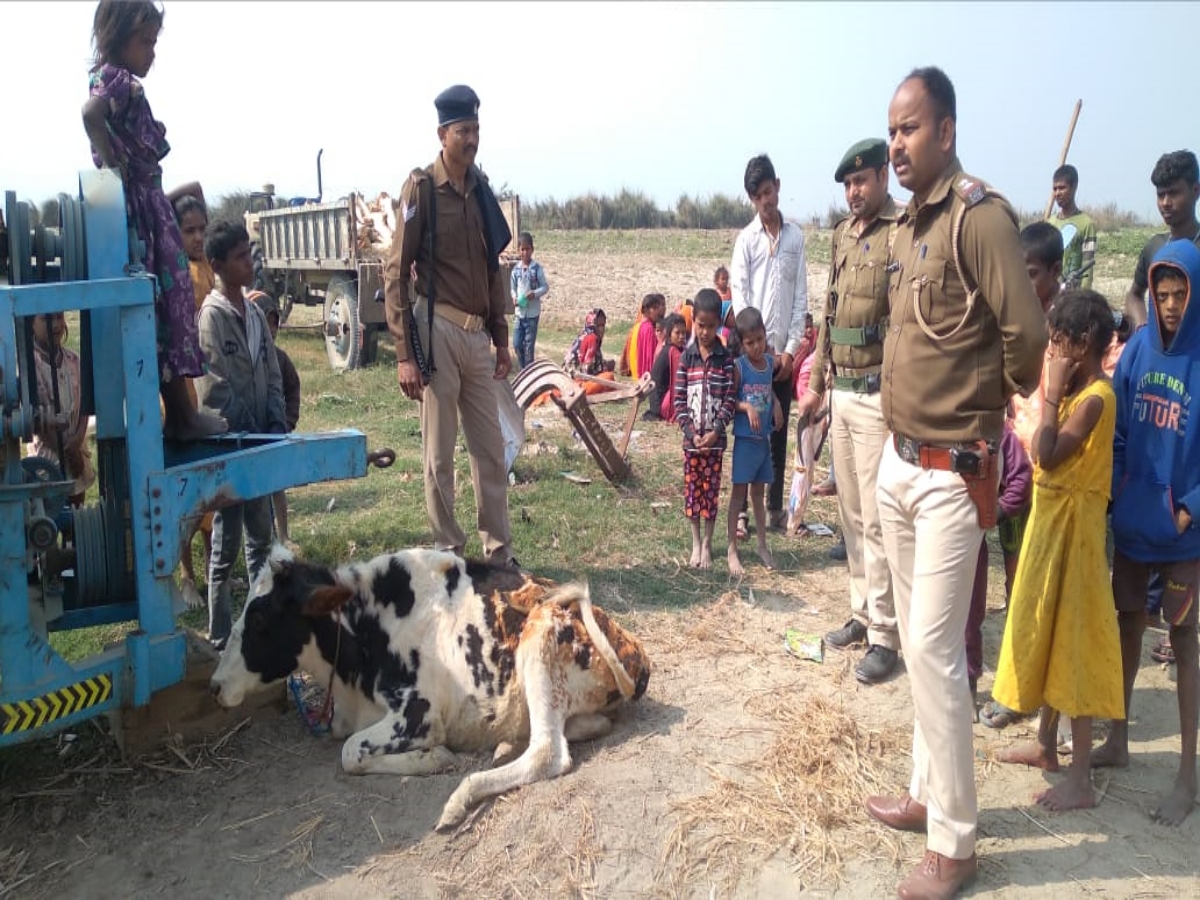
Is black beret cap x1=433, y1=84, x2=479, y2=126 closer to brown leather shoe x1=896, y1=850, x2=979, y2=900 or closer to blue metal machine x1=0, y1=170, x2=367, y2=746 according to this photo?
blue metal machine x1=0, y1=170, x2=367, y2=746

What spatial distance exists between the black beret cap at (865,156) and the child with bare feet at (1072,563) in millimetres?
1433

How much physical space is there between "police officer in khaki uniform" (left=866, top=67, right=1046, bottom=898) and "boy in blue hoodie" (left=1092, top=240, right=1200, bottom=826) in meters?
1.17

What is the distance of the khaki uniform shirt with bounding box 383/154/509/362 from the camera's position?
5375 mm

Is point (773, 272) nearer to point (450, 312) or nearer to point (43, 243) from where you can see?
point (450, 312)

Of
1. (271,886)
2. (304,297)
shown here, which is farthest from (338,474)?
(304,297)

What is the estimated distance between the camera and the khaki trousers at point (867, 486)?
16.1ft

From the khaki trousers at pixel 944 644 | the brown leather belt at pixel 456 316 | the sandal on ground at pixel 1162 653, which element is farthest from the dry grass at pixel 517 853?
the sandal on ground at pixel 1162 653

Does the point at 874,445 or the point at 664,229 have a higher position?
the point at 664,229

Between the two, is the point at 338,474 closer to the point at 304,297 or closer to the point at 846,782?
the point at 846,782

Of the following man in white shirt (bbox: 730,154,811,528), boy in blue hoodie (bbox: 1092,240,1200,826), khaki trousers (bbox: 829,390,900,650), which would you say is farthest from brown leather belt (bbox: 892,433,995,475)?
man in white shirt (bbox: 730,154,811,528)

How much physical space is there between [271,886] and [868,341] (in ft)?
12.2

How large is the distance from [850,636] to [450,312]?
297cm

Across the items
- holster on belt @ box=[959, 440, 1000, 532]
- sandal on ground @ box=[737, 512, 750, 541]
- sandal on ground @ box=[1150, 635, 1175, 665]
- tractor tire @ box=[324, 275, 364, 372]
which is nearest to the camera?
holster on belt @ box=[959, 440, 1000, 532]

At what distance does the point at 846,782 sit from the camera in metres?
3.98
